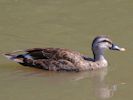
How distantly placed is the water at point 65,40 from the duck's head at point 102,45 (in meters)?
0.30

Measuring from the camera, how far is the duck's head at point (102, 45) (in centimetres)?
1529

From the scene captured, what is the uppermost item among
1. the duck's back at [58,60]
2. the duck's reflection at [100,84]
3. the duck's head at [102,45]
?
the duck's head at [102,45]

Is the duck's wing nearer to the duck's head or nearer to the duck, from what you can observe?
the duck

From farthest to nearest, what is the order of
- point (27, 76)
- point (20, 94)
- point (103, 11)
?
1. point (103, 11)
2. point (27, 76)
3. point (20, 94)

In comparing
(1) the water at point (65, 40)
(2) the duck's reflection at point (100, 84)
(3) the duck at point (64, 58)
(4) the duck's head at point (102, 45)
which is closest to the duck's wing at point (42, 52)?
(3) the duck at point (64, 58)

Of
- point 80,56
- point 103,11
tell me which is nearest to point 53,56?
point 80,56

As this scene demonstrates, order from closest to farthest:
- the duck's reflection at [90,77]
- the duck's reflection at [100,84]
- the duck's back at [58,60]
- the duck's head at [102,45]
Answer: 1. the duck's reflection at [100,84]
2. the duck's reflection at [90,77]
3. the duck's back at [58,60]
4. the duck's head at [102,45]

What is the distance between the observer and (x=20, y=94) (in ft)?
43.5

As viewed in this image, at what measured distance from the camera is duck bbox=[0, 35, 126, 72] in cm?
1509

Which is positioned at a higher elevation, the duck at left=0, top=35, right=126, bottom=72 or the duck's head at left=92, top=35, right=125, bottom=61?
the duck's head at left=92, top=35, right=125, bottom=61

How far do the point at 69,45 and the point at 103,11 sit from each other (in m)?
3.09

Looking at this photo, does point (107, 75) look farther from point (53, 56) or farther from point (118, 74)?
point (53, 56)

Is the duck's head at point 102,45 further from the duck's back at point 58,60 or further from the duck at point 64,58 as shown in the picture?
the duck's back at point 58,60

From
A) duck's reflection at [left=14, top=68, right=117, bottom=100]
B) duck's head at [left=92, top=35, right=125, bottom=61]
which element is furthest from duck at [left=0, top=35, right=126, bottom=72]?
duck's reflection at [left=14, top=68, right=117, bottom=100]
